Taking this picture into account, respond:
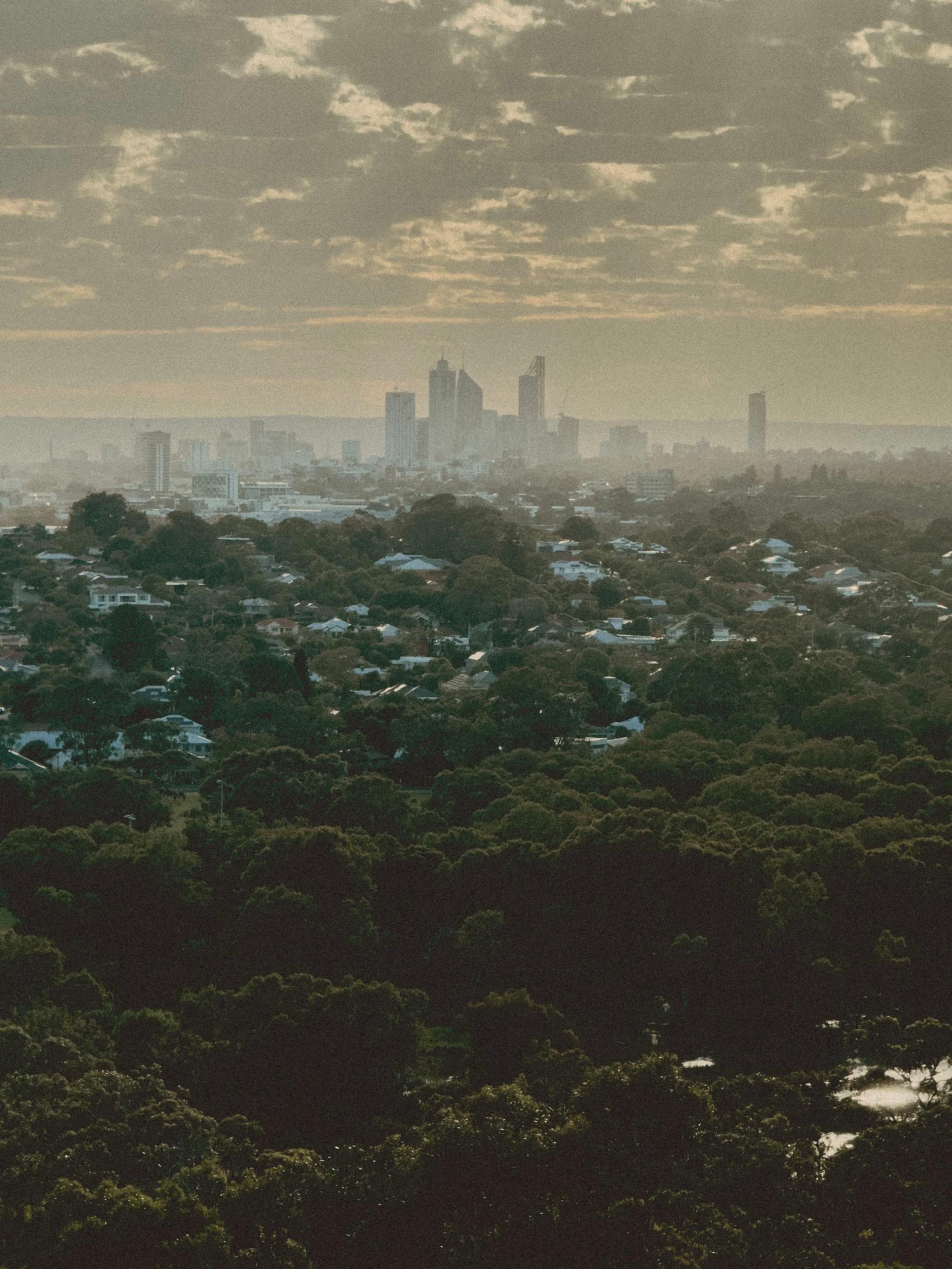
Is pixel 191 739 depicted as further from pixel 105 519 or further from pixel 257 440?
pixel 257 440

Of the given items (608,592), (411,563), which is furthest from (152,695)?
(411,563)

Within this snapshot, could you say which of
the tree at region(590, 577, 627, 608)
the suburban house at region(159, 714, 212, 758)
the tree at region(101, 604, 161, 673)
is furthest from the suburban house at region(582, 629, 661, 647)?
the suburban house at region(159, 714, 212, 758)

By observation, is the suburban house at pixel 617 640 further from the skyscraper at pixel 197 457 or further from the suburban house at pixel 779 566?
the skyscraper at pixel 197 457

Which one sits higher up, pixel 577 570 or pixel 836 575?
pixel 577 570

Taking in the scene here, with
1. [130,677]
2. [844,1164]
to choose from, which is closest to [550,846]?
[844,1164]

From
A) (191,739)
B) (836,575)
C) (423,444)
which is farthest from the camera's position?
(423,444)

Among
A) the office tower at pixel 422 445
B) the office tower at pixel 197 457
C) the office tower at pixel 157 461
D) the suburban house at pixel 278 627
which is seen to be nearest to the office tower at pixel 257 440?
the office tower at pixel 197 457
